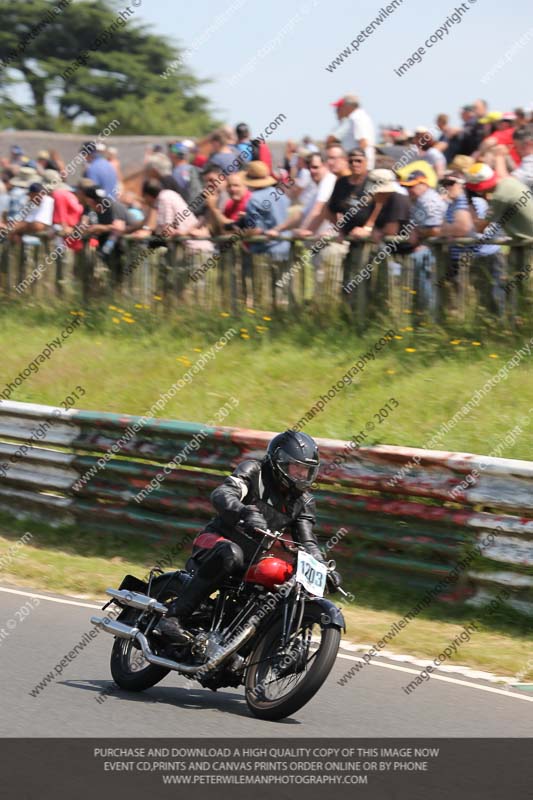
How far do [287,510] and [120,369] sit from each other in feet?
25.7

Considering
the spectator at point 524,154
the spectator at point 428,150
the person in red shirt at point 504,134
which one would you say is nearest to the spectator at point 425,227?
the spectator at point 524,154

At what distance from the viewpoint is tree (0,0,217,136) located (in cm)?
5412

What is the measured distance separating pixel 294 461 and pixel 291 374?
6.38 m

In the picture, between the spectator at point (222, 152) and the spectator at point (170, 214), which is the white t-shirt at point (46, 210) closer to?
the spectator at point (170, 214)

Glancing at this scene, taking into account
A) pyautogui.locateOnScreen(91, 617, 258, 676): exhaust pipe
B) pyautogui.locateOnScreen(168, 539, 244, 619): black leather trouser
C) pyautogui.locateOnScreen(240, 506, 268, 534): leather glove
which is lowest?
pyautogui.locateOnScreen(91, 617, 258, 676): exhaust pipe

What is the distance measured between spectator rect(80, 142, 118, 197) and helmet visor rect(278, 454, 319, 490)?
997 centimetres

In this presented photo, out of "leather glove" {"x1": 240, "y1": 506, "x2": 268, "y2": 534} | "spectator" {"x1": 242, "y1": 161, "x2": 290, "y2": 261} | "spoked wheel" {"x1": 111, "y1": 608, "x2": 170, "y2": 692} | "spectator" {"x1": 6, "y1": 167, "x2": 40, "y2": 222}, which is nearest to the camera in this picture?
"leather glove" {"x1": 240, "y1": 506, "x2": 268, "y2": 534}

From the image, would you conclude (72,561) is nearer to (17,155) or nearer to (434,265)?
(434,265)

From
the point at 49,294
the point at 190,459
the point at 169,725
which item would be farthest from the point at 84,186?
the point at 169,725

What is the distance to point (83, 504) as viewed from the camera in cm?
1184

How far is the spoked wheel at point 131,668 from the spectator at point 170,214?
26.5 feet

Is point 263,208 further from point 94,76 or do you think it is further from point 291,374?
point 94,76

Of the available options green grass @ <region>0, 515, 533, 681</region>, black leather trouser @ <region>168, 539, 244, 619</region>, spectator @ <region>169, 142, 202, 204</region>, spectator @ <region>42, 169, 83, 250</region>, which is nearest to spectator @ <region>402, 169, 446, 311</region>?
spectator @ <region>169, 142, 202, 204</region>

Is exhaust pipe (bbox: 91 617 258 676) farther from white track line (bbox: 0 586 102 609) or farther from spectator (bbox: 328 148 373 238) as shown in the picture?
spectator (bbox: 328 148 373 238)
